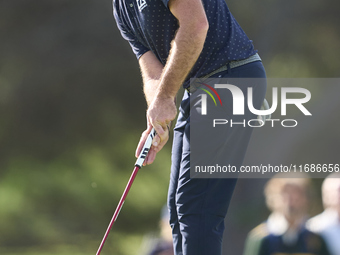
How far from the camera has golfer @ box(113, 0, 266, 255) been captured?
1.58 meters

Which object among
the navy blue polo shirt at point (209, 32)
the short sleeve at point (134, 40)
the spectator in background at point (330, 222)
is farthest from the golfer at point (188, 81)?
the spectator in background at point (330, 222)

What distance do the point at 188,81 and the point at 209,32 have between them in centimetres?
18

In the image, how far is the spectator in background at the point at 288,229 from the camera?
2514 mm

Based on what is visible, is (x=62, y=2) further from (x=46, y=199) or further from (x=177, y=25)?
(x=177, y=25)

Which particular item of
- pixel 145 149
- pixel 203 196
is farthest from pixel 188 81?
pixel 203 196

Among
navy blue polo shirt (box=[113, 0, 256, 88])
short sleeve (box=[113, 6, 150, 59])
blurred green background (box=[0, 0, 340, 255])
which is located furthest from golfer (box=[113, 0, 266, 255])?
blurred green background (box=[0, 0, 340, 255])

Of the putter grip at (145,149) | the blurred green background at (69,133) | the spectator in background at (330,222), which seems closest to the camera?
the putter grip at (145,149)

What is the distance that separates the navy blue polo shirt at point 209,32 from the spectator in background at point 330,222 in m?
1.06

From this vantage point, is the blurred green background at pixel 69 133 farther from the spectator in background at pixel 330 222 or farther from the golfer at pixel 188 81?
the golfer at pixel 188 81

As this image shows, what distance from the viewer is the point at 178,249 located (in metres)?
1.71

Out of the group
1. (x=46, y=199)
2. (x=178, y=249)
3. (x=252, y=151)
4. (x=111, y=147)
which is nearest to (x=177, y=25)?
(x=178, y=249)

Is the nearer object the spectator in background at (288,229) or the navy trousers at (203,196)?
the navy trousers at (203,196)

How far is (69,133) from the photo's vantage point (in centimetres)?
360

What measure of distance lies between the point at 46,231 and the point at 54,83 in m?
1.01
